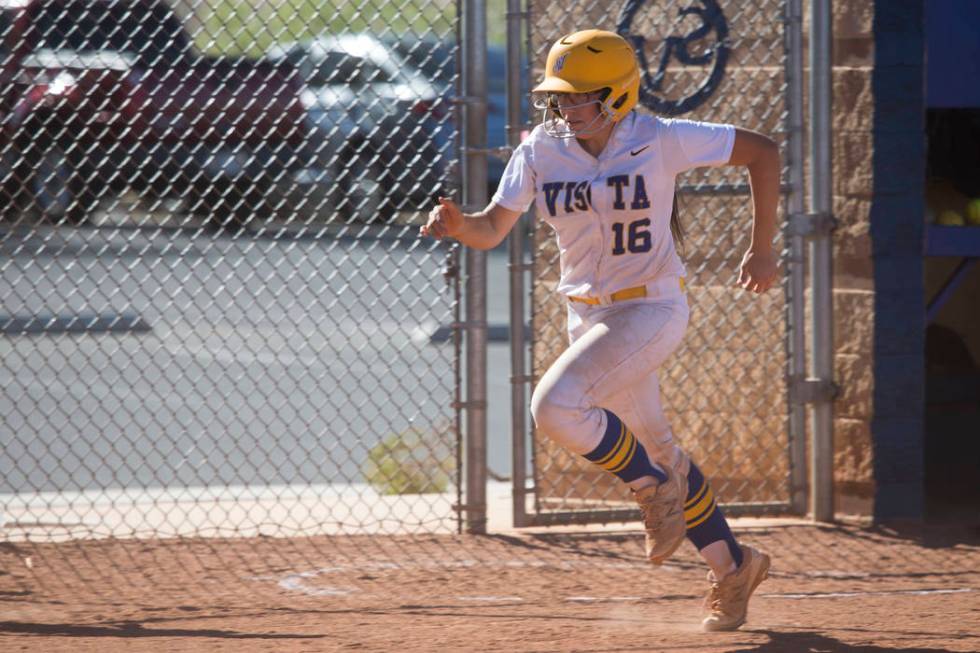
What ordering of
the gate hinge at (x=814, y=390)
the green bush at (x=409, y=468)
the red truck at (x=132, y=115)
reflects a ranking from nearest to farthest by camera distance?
the gate hinge at (x=814, y=390) < the green bush at (x=409, y=468) < the red truck at (x=132, y=115)

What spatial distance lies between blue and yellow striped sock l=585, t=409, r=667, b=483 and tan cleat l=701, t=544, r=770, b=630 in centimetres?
46

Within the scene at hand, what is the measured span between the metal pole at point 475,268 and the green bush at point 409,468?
667 millimetres

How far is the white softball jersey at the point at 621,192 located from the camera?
462 centimetres

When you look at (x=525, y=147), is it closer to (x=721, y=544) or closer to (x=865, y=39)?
(x=721, y=544)

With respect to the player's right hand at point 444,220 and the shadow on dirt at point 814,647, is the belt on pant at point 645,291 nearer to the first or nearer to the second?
the player's right hand at point 444,220

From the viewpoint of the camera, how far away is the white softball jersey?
4.62 metres

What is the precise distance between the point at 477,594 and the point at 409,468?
6.10ft

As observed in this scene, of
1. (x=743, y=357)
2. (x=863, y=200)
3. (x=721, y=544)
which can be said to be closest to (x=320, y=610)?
(x=721, y=544)

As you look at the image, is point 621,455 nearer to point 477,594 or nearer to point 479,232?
point 479,232

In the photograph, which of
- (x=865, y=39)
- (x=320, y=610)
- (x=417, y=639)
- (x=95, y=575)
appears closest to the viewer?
(x=417, y=639)

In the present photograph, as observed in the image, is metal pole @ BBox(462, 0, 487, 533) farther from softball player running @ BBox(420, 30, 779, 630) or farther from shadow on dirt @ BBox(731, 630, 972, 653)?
shadow on dirt @ BBox(731, 630, 972, 653)

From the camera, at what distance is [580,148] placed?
473cm

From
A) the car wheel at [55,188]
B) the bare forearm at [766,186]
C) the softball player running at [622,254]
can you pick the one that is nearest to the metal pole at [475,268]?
the softball player running at [622,254]

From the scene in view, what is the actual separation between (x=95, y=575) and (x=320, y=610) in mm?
1080
